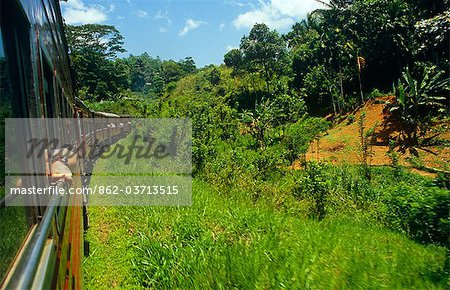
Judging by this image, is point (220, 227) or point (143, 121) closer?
point (220, 227)

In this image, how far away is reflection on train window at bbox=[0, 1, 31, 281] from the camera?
1418 millimetres

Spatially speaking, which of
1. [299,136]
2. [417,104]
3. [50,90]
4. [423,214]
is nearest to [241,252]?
[50,90]

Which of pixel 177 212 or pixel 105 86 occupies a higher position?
pixel 105 86

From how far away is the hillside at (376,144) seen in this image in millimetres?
20812

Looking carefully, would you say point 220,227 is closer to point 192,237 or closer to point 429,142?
point 192,237

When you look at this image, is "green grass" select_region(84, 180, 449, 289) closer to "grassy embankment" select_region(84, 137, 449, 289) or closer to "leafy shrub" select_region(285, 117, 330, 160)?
"grassy embankment" select_region(84, 137, 449, 289)

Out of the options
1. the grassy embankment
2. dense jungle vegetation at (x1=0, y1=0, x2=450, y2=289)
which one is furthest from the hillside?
the grassy embankment

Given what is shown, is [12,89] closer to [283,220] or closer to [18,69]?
[18,69]

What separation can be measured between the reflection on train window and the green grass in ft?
8.27

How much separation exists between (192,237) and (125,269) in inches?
42.1

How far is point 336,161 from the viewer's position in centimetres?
2323

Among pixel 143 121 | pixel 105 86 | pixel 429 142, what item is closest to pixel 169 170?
pixel 143 121

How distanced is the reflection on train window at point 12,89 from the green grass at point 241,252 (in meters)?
2.52

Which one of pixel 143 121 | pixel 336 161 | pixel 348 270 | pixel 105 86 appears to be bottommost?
pixel 336 161
